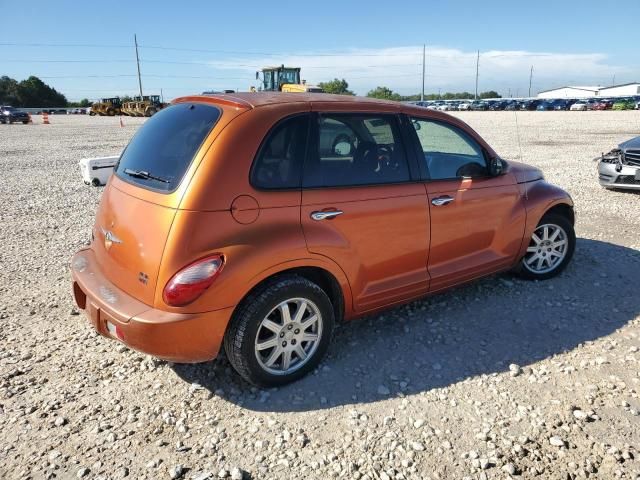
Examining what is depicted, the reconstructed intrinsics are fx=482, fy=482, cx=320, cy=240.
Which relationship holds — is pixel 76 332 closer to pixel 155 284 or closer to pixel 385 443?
pixel 155 284

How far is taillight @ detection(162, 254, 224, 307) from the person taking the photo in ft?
8.90

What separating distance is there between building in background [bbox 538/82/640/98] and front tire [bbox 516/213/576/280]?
4417 inches

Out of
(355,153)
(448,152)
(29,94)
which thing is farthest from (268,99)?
(29,94)

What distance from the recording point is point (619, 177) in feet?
28.1

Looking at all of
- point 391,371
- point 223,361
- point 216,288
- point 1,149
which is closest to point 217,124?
point 216,288

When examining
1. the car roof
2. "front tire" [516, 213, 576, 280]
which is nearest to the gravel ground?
"front tire" [516, 213, 576, 280]

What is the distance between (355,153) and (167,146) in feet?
4.22

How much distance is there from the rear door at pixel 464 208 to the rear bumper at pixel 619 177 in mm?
5408

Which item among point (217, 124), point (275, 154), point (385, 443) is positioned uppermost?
point (217, 124)

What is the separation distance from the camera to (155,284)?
2770 mm

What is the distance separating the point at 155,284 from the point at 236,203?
0.66m

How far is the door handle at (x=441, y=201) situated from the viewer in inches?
147

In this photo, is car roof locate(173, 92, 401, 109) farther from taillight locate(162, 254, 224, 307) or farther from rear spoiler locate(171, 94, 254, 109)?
taillight locate(162, 254, 224, 307)

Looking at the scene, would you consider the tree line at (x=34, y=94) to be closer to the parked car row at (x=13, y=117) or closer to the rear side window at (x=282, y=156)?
the parked car row at (x=13, y=117)
